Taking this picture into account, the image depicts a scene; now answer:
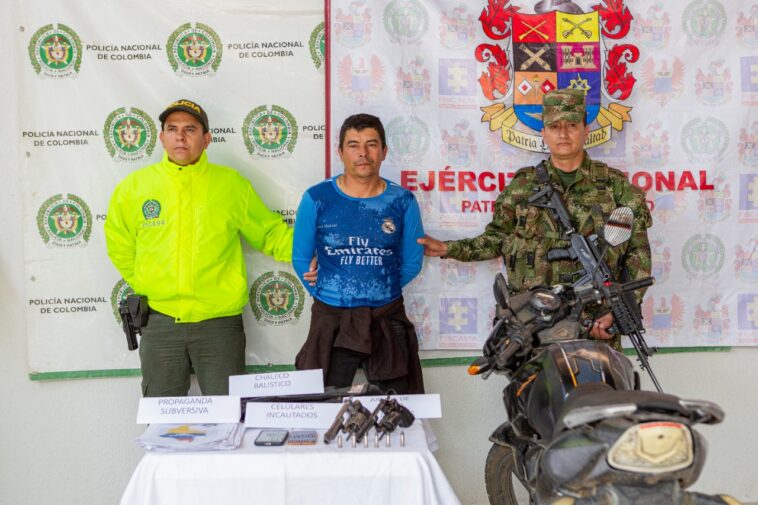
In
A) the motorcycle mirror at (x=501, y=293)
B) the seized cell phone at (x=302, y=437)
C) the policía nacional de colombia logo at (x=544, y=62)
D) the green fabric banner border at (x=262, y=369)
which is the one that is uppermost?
the policía nacional de colombia logo at (x=544, y=62)

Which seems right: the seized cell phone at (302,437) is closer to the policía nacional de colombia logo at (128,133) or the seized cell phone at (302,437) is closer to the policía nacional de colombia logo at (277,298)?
the policía nacional de colombia logo at (277,298)

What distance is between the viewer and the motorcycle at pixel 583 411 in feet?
5.27

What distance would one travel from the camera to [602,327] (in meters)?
3.02

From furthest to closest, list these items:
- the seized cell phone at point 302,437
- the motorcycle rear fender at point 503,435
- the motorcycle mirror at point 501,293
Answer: the motorcycle rear fender at point 503,435 < the motorcycle mirror at point 501,293 < the seized cell phone at point 302,437

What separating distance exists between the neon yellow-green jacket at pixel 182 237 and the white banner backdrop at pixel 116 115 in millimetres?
274

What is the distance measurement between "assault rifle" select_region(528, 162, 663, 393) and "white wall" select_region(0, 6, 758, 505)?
948 mm

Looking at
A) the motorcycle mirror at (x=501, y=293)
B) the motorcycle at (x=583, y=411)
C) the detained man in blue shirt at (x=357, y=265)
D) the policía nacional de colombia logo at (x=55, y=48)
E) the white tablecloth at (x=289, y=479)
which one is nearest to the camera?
the motorcycle at (x=583, y=411)

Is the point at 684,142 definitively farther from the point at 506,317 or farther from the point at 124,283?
the point at 124,283

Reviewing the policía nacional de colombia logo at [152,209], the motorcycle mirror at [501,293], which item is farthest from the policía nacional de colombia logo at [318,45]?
the motorcycle mirror at [501,293]

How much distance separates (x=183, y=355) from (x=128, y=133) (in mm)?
1064

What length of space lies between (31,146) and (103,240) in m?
0.53

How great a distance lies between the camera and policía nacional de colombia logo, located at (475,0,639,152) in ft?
11.5

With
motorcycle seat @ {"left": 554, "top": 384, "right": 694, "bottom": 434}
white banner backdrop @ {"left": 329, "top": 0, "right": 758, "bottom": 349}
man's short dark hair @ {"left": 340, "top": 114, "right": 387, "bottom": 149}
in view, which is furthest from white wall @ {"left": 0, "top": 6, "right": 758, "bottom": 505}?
motorcycle seat @ {"left": 554, "top": 384, "right": 694, "bottom": 434}

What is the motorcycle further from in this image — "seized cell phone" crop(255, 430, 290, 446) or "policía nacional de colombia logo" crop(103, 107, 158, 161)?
"policía nacional de colombia logo" crop(103, 107, 158, 161)
